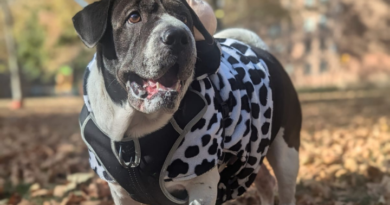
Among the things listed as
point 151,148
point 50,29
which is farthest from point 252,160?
point 50,29

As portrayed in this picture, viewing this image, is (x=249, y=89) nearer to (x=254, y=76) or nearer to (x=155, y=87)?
(x=254, y=76)

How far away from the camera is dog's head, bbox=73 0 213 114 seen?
6.98ft

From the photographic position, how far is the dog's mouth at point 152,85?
7.18ft

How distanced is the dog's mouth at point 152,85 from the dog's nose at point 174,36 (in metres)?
0.12

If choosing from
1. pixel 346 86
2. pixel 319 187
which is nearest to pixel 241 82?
pixel 319 187

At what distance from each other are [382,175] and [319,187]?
2.64 ft

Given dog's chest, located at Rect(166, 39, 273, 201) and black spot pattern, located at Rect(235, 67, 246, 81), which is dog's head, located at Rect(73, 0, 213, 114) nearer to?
dog's chest, located at Rect(166, 39, 273, 201)

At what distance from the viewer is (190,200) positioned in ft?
7.91

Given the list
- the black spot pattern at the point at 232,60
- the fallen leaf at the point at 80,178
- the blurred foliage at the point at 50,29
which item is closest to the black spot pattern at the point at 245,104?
the black spot pattern at the point at 232,60

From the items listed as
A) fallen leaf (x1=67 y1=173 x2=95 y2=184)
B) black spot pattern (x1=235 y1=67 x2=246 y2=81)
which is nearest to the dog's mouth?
black spot pattern (x1=235 y1=67 x2=246 y2=81)

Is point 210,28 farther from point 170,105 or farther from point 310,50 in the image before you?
point 310,50

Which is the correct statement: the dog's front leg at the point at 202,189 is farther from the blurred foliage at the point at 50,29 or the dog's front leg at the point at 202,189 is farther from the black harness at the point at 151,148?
the blurred foliage at the point at 50,29

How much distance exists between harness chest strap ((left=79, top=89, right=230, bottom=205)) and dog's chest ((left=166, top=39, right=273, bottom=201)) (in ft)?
0.16

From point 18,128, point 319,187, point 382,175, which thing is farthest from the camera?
point 18,128
